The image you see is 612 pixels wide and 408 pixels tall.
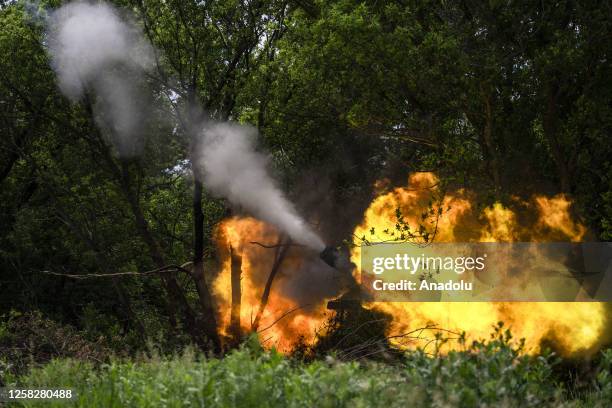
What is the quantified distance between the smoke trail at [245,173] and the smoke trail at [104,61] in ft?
6.60

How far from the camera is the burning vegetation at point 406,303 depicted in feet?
49.1

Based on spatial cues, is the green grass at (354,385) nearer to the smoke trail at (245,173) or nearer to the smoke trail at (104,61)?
the smoke trail at (245,173)

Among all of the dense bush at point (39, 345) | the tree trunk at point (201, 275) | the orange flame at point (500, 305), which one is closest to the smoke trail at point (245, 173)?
the tree trunk at point (201, 275)

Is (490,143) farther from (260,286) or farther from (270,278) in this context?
(260,286)

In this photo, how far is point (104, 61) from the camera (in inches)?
715

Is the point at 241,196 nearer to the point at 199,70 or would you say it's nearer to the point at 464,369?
the point at 199,70

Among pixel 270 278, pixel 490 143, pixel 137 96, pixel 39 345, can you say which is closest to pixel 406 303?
Answer: pixel 270 278

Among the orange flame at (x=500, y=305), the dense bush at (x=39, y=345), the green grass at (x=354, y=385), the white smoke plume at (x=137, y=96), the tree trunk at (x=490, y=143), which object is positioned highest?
the white smoke plume at (x=137, y=96)

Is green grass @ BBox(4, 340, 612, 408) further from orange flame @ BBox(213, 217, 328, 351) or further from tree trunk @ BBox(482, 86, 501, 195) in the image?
orange flame @ BBox(213, 217, 328, 351)

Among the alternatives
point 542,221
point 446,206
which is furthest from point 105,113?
point 542,221

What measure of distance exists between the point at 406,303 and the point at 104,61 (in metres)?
8.67

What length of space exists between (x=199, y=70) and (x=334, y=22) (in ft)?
17.1

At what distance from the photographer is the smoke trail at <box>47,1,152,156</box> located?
17.9 metres

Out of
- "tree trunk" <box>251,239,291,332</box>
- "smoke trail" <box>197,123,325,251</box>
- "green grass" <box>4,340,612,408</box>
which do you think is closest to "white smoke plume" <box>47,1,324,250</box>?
"smoke trail" <box>197,123,325,251</box>
